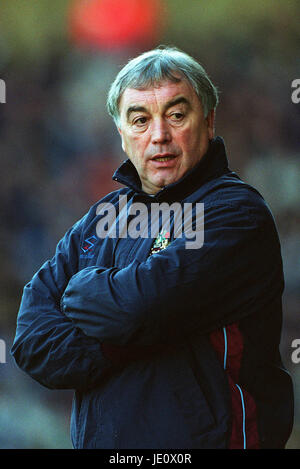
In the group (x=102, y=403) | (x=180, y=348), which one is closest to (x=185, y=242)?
(x=180, y=348)

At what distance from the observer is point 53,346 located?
162cm

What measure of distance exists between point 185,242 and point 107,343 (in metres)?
0.33

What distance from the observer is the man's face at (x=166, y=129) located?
1.77 metres

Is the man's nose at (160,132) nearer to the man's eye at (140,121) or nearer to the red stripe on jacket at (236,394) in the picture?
the man's eye at (140,121)

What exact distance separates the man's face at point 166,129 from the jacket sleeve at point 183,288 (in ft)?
0.80

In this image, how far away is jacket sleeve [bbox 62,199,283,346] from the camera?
148 cm

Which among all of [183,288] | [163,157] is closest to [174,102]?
[163,157]

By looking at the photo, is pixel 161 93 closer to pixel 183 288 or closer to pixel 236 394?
pixel 183 288

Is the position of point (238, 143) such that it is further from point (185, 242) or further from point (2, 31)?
point (185, 242)

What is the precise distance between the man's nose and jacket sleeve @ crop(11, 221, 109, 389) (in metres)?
0.50

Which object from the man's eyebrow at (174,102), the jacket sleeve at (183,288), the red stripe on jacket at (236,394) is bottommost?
the red stripe on jacket at (236,394)

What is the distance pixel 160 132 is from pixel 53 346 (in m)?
0.66

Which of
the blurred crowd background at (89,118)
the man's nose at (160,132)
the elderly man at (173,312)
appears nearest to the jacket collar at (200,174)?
the elderly man at (173,312)

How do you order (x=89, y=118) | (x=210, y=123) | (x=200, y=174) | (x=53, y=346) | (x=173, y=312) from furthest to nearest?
(x=89, y=118), (x=210, y=123), (x=200, y=174), (x=53, y=346), (x=173, y=312)
